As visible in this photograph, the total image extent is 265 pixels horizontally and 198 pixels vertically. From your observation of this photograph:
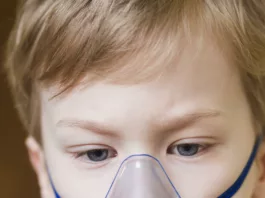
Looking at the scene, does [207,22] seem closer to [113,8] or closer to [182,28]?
[182,28]

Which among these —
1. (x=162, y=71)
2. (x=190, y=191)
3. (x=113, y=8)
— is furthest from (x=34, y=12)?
(x=190, y=191)

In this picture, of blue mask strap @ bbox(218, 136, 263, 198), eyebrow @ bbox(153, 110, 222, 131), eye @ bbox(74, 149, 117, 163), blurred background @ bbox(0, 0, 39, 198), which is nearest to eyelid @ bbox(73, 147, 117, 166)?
eye @ bbox(74, 149, 117, 163)

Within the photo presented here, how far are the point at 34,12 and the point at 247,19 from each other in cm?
39

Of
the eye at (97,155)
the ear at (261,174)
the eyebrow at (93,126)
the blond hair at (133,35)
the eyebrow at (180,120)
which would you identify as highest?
the blond hair at (133,35)

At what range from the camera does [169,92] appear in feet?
3.13

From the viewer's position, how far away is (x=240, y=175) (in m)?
1.06

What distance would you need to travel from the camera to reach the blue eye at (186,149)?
100 cm

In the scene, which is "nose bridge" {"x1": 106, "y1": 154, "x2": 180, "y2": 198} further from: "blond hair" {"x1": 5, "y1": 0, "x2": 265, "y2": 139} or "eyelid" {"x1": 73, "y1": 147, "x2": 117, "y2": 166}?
"blond hair" {"x1": 5, "y1": 0, "x2": 265, "y2": 139}

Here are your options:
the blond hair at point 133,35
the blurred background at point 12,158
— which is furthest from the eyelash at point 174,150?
the blurred background at point 12,158

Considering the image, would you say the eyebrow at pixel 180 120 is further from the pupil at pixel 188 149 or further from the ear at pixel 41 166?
the ear at pixel 41 166

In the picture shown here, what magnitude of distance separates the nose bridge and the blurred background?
827 mm

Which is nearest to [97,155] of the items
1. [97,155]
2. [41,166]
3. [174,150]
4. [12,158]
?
[97,155]

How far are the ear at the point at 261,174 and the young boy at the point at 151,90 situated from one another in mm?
67

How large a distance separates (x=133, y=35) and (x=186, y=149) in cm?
22
